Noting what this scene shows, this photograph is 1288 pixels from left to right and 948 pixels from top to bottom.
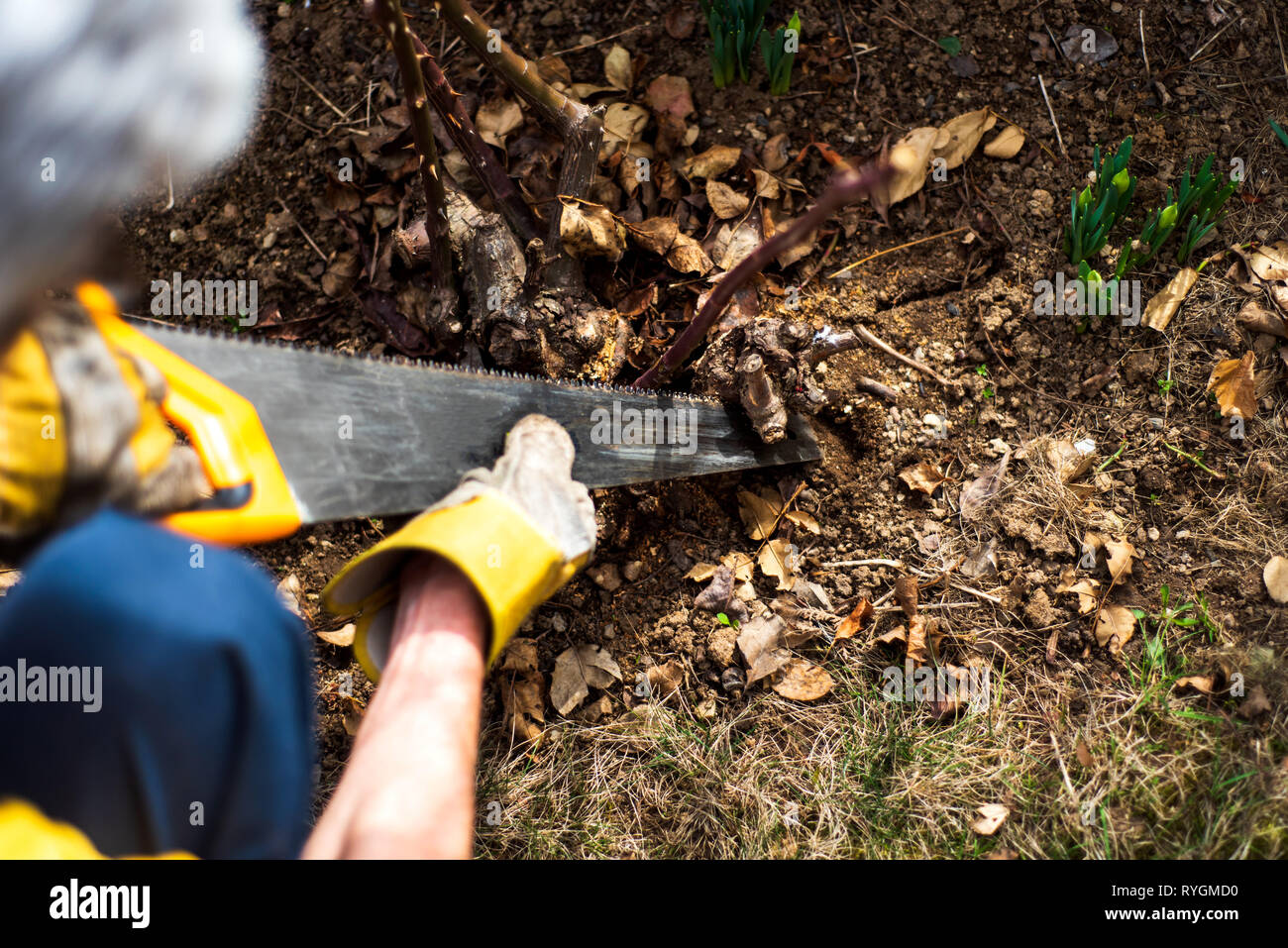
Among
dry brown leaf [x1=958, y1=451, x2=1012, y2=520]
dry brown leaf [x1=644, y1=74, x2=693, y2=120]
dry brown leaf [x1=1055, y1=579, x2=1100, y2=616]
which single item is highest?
dry brown leaf [x1=644, y1=74, x2=693, y2=120]

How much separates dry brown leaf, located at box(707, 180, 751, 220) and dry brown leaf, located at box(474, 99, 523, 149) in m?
0.67

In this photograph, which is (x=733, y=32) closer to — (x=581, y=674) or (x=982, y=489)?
(x=982, y=489)

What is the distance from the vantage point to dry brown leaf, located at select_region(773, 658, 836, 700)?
2.08 m

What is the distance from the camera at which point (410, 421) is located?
166cm

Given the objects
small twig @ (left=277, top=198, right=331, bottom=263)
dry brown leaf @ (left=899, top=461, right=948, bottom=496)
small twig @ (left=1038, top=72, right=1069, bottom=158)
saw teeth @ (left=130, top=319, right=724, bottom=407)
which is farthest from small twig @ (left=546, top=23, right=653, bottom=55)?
dry brown leaf @ (left=899, top=461, right=948, bottom=496)

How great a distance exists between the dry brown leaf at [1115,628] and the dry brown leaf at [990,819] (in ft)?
1.80

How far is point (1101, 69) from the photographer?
7.48ft

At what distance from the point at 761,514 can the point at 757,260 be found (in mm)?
956

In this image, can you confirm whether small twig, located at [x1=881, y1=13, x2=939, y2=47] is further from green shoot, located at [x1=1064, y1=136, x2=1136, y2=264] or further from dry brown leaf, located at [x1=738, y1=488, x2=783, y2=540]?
dry brown leaf, located at [x1=738, y1=488, x2=783, y2=540]

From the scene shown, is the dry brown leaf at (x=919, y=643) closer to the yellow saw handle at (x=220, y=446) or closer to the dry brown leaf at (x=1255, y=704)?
the dry brown leaf at (x=1255, y=704)

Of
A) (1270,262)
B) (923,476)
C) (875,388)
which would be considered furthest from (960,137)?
(923,476)

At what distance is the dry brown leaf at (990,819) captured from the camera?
1.91 metres
